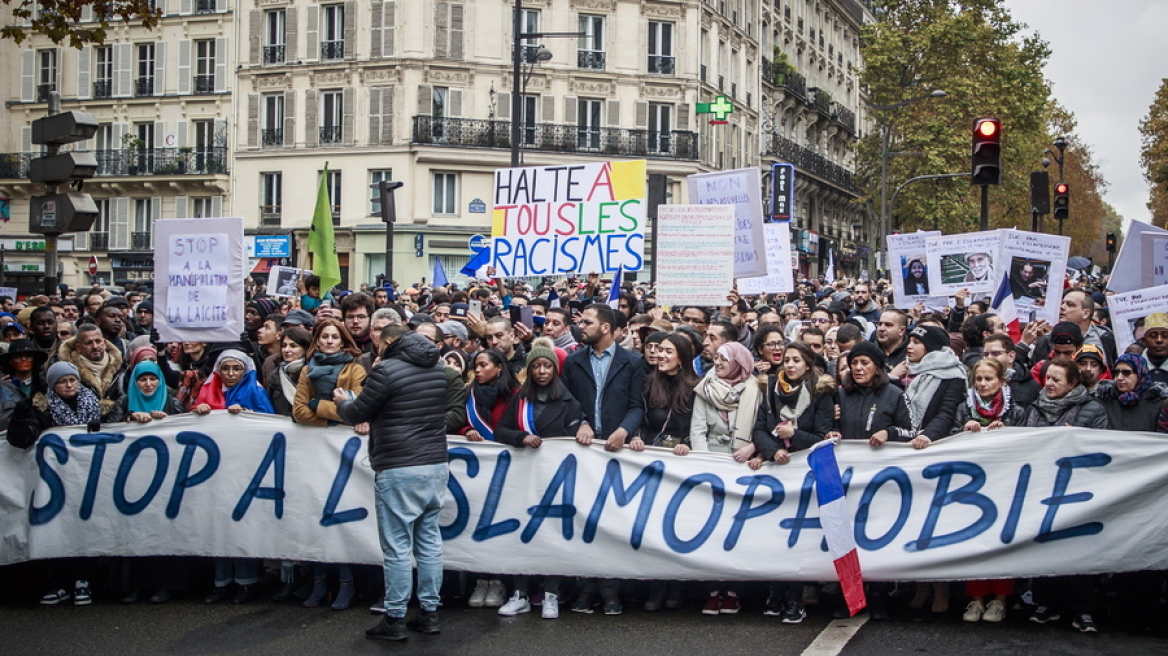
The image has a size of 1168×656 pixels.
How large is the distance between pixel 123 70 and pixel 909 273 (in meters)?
36.6

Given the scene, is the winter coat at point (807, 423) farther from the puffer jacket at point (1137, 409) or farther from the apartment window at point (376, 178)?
the apartment window at point (376, 178)

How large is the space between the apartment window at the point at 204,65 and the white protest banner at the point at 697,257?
114 ft

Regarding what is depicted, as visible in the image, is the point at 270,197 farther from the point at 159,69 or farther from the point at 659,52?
the point at 659,52

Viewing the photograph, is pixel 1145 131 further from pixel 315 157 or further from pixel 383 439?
pixel 383 439

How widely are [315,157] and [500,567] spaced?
34.3 m

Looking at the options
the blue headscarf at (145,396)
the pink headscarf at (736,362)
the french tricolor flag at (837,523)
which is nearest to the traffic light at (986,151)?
the pink headscarf at (736,362)

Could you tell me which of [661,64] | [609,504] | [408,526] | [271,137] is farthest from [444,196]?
[408,526]

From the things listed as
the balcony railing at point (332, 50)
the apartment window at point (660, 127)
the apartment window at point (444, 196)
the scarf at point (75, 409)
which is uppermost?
the balcony railing at point (332, 50)

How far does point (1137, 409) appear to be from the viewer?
6973 mm

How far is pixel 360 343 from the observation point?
919 cm

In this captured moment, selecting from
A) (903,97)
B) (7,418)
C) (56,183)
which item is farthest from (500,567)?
(903,97)

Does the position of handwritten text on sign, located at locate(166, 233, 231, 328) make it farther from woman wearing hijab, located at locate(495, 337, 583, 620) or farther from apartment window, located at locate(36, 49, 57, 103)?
apartment window, located at locate(36, 49, 57, 103)

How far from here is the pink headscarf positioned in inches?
291

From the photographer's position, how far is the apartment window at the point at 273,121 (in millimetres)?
40844
